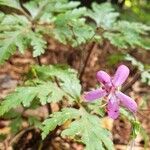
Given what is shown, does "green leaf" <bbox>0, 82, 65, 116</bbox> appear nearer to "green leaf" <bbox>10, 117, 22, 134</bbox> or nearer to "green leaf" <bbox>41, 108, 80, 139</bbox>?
"green leaf" <bbox>41, 108, 80, 139</bbox>

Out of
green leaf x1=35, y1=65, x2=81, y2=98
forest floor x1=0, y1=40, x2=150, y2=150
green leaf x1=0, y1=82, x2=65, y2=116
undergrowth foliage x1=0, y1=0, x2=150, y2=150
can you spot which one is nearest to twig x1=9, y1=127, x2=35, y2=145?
forest floor x1=0, y1=40, x2=150, y2=150

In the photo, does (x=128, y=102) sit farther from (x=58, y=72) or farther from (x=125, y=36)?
(x=125, y=36)

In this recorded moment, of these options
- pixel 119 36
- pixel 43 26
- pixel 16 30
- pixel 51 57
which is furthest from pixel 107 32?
pixel 51 57

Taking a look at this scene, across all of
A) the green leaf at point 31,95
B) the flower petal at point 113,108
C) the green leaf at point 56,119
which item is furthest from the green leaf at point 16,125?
the flower petal at point 113,108

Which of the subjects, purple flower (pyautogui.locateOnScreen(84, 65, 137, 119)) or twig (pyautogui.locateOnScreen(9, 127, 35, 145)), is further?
twig (pyautogui.locateOnScreen(9, 127, 35, 145))

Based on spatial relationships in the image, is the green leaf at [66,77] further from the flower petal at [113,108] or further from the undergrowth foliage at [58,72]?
the flower petal at [113,108]
